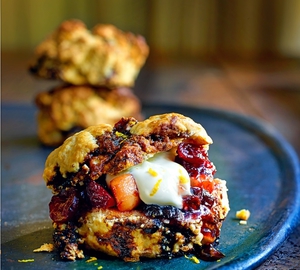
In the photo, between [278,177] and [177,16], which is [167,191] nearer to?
[278,177]

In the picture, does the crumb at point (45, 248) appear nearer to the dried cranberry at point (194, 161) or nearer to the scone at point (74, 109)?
the dried cranberry at point (194, 161)

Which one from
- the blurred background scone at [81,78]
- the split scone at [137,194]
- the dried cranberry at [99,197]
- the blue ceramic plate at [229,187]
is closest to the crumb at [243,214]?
the blue ceramic plate at [229,187]

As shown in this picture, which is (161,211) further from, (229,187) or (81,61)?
(81,61)

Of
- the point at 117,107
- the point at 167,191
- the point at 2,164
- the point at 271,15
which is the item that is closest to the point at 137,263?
the point at 167,191

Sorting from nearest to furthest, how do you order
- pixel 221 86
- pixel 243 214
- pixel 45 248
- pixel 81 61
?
pixel 45 248 < pixel 243 214 < pixel 81 61 < pixel 221 86

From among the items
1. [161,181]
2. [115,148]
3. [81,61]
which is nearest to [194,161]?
[161,181]

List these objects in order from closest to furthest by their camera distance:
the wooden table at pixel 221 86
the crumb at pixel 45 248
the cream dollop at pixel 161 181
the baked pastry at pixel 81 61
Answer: the cream dollop at pixel 161 181
the crumb at pixel 45 248
the baked pastry at pixel 81 61
the wooden table at pixel 221 86
